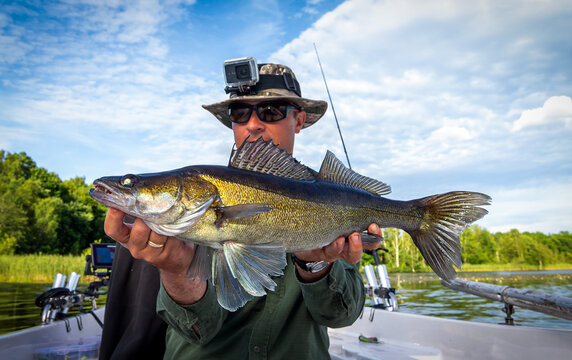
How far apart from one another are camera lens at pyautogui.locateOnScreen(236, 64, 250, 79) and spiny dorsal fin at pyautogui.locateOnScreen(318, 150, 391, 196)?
203 cm

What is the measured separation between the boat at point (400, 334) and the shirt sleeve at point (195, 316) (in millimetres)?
1905

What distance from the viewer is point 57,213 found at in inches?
1694

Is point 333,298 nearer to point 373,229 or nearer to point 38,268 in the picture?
point 373,229

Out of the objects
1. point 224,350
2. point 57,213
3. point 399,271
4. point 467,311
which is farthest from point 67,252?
point 224,350

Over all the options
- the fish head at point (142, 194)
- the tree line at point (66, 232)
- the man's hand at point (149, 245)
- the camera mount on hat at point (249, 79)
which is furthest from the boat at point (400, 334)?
the tree line at point (66, 232)

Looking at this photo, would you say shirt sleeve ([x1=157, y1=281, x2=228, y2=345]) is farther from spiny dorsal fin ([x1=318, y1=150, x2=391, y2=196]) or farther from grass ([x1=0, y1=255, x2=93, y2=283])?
grass ([x1=0, y1=255, x2=93, y2=283])

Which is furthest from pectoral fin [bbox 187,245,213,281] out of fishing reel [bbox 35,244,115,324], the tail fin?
fishing reel [bbox 35,244,115,324]

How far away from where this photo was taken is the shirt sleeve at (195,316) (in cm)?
259

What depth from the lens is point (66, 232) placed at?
4512 cm

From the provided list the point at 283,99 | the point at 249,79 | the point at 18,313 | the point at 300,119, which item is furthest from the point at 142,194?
the point at 18,313

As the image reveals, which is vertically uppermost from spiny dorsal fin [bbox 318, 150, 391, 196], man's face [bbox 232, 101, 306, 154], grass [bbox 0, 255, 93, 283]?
man's face [bbox 232, 101, 306, 154]

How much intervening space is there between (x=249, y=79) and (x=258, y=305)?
2.57 metres

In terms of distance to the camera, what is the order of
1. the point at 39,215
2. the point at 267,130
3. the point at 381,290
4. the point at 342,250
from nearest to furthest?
the point at 342,250, the point at 267,130, the point at 381,290, the point at 39,215

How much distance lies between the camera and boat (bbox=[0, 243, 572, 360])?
148 inches
